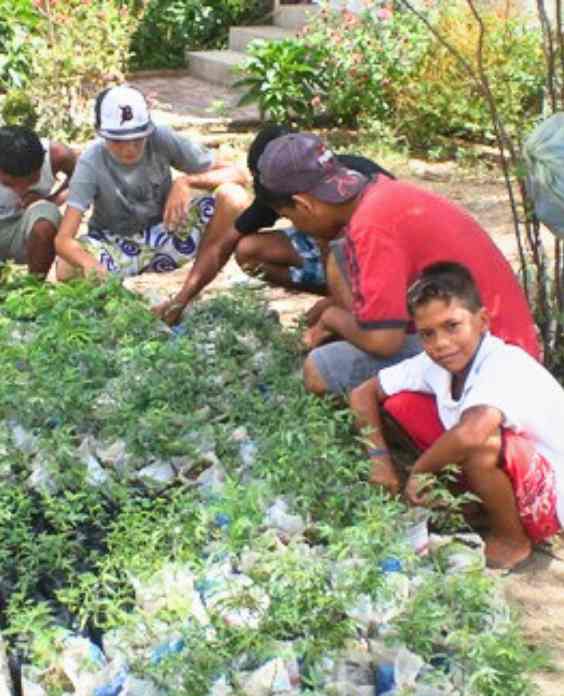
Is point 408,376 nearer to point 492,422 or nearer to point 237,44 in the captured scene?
point 492,422

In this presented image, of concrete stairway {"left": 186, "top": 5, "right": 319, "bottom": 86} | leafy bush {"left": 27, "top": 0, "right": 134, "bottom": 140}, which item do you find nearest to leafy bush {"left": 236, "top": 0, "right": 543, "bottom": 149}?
leafy bush {"left": 27, "top": 0, "right": 134, "bottom": 140}

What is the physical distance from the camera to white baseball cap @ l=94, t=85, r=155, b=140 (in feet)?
18.4

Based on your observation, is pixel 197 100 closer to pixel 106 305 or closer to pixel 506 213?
pixel 506 213

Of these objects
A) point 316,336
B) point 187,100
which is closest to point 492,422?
point 316,336

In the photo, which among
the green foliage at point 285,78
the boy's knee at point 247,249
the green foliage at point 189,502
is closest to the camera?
the green foliage at point 189,502

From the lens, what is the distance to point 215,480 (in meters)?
4.04

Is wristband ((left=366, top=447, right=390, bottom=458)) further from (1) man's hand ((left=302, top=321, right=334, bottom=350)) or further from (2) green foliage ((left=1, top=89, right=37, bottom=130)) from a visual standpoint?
(2) green foliage ((left=1, top=89, right=37, bottom=130))

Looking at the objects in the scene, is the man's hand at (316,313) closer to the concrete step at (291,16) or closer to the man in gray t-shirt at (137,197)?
the man in gray t-shirt at (137,197)

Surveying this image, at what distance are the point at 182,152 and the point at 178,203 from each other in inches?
Result: 10.8

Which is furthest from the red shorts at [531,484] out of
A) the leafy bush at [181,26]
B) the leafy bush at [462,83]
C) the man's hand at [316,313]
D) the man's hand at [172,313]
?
the leafy bush at [181,26]

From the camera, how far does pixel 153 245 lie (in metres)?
6.06

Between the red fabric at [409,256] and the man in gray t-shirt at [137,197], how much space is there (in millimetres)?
1521

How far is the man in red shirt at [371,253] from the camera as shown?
165 inches

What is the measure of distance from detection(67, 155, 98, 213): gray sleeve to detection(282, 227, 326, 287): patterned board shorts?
0.83 meters
